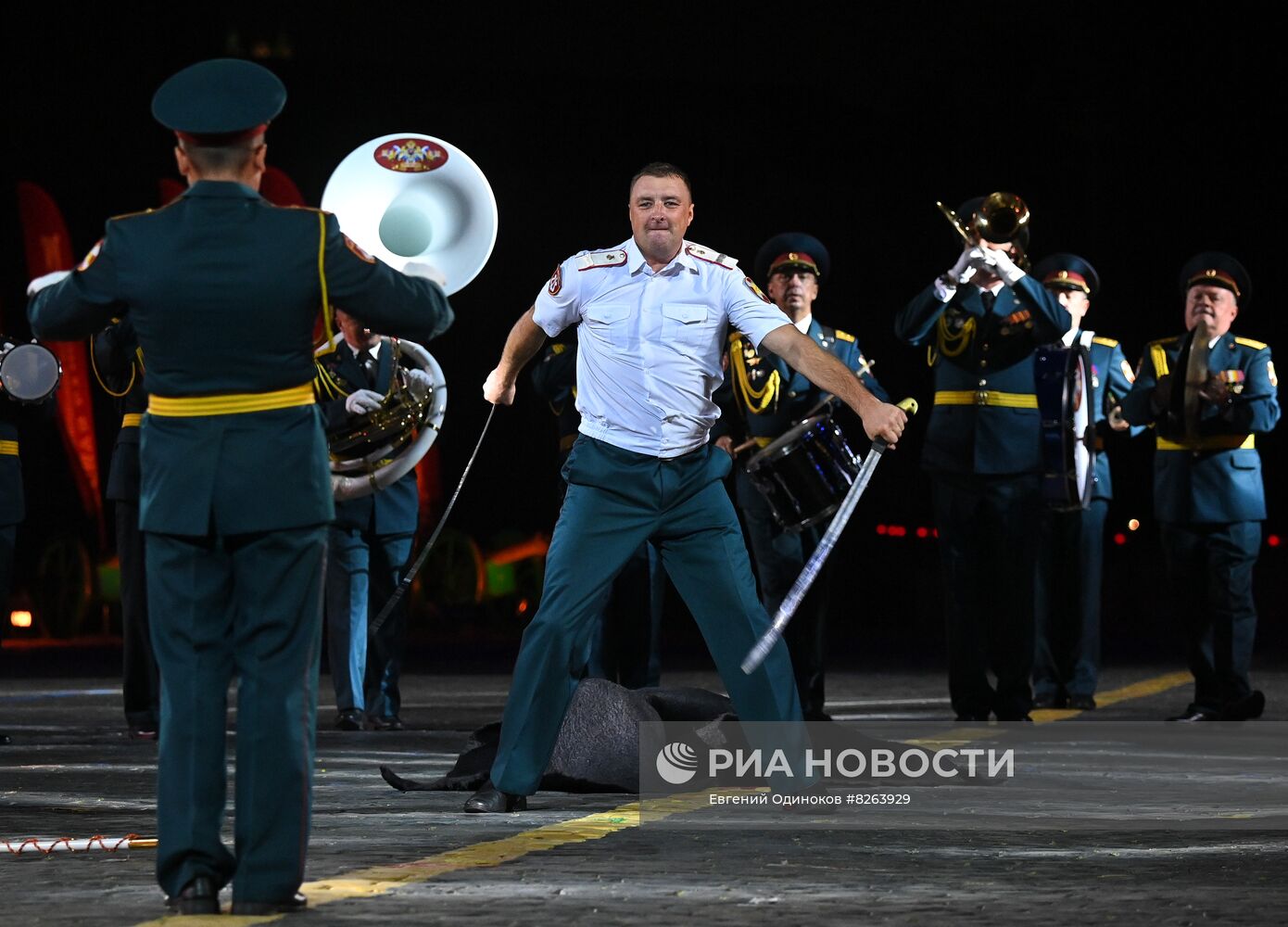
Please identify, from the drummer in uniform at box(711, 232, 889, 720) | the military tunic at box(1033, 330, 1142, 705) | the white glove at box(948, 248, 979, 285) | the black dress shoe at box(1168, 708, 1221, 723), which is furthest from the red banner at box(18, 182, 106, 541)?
the black dress shoe at box(1168, 708, 1221, 723)

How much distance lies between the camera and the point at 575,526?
24.9 ft

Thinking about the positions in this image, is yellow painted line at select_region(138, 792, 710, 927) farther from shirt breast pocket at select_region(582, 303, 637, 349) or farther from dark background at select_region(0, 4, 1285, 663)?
dark background at select_region(0, 4, 1285, 663)

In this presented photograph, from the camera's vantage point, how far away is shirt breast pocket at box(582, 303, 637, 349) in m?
7.71

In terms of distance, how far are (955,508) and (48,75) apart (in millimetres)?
15504

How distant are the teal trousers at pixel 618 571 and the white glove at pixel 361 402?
13.1ft

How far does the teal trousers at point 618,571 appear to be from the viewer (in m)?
7.50

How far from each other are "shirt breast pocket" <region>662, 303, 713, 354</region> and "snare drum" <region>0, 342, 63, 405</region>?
3.97 meters

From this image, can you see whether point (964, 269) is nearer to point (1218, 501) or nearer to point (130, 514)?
point (1218, 501)

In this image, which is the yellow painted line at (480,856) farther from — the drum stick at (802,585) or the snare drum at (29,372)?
the snare drum at (29,372)

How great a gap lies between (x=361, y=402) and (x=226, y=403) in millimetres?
6172

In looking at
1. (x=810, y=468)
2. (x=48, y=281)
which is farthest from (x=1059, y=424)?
(x=48, y=281)

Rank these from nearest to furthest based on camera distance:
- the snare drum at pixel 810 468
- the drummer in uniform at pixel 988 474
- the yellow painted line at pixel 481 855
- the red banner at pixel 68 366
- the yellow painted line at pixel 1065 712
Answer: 1. the yellow painted line at pixel 481 855
2. the yellow painted line at pixel 1065 712
3. the snare drum at pixel 810 468
4. the drummer in uniform at pixel 988 474
5. the red banner at pixel 68 366

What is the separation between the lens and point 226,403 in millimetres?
5492

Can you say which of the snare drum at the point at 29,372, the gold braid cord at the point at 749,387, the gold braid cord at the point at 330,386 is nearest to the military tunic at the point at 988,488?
the gold braid cord at the point at 749,387
